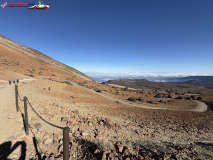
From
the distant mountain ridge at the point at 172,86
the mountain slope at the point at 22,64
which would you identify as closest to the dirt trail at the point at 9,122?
the mountain slope at the point at 22,64

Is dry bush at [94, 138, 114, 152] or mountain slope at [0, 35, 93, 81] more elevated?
mountain slope at [0, 35, 93, 81]

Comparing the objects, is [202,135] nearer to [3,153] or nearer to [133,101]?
[3,153]

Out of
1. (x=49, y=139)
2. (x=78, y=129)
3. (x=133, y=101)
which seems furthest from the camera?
(x=133, y=101)

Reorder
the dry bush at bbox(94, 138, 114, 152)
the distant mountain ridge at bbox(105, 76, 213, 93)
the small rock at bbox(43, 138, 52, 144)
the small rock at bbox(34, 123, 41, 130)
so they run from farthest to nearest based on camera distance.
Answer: the distant mountain ridge at bbox(105, 76, 213, 93), the small rock at bbox(34, 123, 41, 130), the small rock at bbox(43, 138, 52, 144), the dry bush at bbox(94, 138, 114, 152)

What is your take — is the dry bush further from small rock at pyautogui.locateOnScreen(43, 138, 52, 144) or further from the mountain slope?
the mountain slope

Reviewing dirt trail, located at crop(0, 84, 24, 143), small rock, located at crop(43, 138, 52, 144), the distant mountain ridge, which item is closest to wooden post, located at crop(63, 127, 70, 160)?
small rock, located at crop(43, 138, 52, 144)

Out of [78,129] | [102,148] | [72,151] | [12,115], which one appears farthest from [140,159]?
[12,115]

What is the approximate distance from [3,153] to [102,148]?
3716mm

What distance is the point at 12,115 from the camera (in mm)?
6406

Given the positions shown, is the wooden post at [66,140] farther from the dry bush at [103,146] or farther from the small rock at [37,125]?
the small rock at [37,125]

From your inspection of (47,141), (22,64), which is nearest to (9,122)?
(47,141)

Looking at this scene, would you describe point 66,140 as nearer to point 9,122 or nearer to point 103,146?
point 103,146

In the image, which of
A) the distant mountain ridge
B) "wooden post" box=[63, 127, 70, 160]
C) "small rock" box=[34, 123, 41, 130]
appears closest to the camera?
"wooden post" box=[63, 127, 70, 160]

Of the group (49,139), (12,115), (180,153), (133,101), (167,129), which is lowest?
(133,101)
